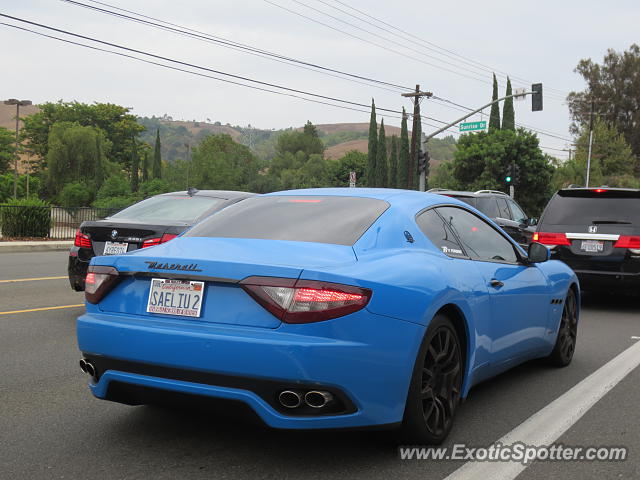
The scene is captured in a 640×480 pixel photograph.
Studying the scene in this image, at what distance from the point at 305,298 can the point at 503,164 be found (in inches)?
2000

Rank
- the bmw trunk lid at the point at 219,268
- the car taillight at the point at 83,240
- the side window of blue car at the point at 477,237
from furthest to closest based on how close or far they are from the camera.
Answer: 1. the car taillight at the point at 83,240
2. the side window of blue car at the point at 477,237
3. the bmw trunk lid at the point at 219,268

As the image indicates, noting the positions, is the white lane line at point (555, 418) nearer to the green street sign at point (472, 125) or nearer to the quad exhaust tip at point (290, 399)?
the quad exhaust tip at point (290, 399)

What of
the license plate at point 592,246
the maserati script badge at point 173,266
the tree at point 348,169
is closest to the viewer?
the maserati script badge at point 173,266

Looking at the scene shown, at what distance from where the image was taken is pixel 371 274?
371cm

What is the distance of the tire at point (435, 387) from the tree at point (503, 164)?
49021 mm

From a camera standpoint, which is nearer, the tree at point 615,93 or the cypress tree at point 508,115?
the cypress tree at point 508,115

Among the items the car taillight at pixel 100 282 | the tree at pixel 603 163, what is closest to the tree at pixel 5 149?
the tree at pixel 603 163

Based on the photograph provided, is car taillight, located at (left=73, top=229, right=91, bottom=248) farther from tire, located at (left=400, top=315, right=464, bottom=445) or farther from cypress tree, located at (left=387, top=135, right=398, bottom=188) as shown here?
cypress tree, located at (left=387, top=135, right=398, bottom=188)

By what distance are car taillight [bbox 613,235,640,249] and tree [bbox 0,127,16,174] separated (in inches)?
3019

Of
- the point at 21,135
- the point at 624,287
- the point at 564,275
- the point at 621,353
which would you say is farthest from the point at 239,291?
the point at 21,135

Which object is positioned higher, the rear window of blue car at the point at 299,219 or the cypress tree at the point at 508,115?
the cypress tree at the point at 508,115

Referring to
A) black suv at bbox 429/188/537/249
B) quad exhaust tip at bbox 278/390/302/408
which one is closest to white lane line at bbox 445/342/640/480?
quad exhaust tip at bbox 278/390/302/408

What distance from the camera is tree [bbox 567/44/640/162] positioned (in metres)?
76.7

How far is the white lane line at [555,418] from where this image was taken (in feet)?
12.5
